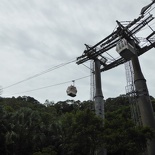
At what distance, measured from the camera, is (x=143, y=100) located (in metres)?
15.1

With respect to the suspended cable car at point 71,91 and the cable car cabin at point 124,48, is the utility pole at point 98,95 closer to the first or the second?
the suspended cable car at point 71,91

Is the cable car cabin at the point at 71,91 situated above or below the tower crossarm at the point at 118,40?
below

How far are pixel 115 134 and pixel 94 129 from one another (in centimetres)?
149

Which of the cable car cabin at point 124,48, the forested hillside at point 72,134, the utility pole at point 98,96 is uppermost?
the cable car cabin at point 124,48

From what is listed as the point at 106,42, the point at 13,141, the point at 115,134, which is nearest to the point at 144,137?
the point at 115,134

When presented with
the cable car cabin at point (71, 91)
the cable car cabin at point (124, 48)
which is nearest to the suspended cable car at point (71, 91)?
the cable car cabin at point (71, 91)

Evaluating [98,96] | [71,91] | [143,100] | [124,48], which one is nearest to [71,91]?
[71,91]

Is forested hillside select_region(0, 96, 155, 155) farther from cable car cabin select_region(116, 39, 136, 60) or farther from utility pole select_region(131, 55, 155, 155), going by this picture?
cable car cabin select_region(116, 39, 136, 60)

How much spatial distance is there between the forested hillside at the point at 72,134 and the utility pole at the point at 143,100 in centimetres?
124

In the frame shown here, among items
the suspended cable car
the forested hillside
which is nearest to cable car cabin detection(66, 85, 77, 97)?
the suspended cable car

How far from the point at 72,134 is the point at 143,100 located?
5387mm

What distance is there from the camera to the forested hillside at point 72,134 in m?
12.1

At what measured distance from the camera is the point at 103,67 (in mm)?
18672

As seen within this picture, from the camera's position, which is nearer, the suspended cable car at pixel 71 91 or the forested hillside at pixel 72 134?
the forested hillside at pixel 72 134
